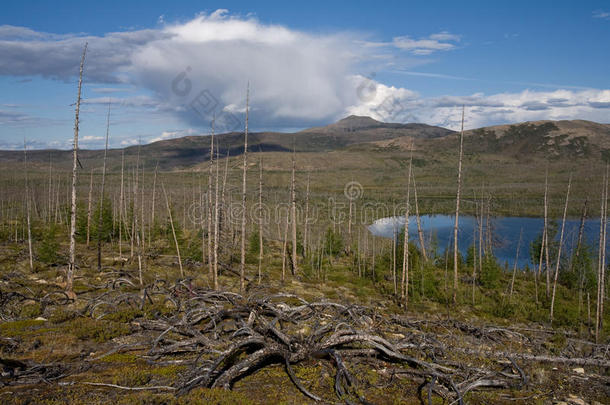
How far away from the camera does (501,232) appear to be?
80250mm

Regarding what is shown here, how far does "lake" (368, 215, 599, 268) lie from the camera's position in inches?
2290

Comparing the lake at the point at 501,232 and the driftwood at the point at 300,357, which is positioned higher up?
the driftwood at the point at 300,357

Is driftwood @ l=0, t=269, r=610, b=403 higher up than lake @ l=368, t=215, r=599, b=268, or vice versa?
driftwood @ l=0, t=269, r=610, b=403

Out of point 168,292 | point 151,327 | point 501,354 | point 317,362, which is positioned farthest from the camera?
point 168,292

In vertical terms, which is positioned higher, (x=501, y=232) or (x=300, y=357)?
(x=300, y=357)

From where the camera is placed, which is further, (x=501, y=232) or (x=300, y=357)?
(x=501, y=232)

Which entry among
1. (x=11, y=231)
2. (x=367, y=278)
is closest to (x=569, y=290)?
(x=367, y=278)

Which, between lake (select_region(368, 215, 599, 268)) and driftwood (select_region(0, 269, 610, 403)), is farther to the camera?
lake (select_region(368, 215, 599, 268))

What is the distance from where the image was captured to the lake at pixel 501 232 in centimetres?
5816

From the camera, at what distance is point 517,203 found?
125 meters

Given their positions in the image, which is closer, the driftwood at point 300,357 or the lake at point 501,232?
the driftwood at point 300,357

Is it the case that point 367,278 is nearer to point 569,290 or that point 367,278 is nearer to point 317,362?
point 569,290

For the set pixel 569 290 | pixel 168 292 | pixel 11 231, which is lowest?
pixel 569 290

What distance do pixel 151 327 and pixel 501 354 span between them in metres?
9.76
